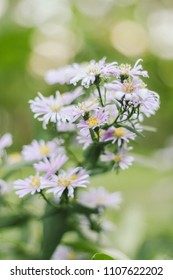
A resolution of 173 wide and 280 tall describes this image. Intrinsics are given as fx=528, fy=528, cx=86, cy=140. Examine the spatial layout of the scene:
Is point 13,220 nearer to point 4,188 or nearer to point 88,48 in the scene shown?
point 4,188

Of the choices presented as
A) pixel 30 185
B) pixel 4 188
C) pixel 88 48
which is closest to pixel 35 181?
pixel 30 185

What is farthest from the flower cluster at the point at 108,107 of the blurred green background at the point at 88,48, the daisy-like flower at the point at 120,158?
the blurred green background at the point at 88,48

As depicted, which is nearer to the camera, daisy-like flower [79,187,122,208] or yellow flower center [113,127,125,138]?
yellow flower center [113,127,125,138]

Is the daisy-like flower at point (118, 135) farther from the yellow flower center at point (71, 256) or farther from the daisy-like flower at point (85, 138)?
the yellow flower center at point (71, 256)

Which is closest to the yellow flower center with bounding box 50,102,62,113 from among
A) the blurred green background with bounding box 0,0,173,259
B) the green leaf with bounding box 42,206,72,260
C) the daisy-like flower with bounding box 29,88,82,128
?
the daisy-like flower with bounding box 29,88,82,128

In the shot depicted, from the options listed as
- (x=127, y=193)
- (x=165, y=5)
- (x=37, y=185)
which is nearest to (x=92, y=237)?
(x=37, y=185)

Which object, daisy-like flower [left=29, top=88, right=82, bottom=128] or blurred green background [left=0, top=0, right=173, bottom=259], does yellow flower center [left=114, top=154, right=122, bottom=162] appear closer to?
daisy-like flower [left=29, top=88, right=82, bottom=128]

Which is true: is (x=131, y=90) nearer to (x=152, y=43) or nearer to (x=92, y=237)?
(x=92, y=237)
